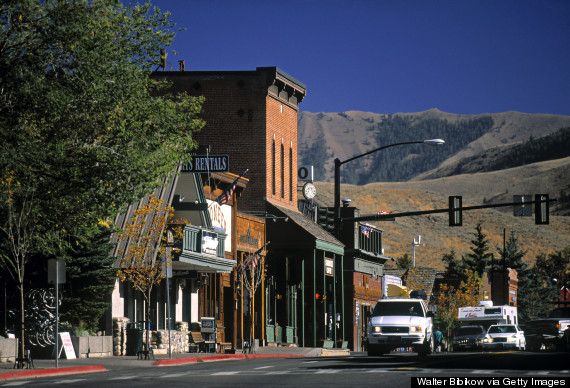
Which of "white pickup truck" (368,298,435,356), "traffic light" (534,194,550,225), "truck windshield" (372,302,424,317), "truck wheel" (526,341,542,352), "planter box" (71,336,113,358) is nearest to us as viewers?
"planter box" (71,336,113,358)

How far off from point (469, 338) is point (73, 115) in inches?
1071

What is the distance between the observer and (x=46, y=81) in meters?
26.7

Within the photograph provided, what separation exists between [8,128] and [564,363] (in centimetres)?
1557

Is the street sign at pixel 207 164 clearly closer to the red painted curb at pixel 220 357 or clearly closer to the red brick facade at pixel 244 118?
the red painted curb at pixel 220 357

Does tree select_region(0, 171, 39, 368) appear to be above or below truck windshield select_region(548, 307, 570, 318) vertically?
above

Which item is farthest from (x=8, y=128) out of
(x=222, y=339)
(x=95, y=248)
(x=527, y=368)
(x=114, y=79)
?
(x=222, y=339)

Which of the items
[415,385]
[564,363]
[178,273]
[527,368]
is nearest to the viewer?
[415,385]

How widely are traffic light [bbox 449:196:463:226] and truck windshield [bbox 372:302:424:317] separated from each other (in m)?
3.92

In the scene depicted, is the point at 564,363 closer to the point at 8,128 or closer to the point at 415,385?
the point at 415,385

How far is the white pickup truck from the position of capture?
34.8m

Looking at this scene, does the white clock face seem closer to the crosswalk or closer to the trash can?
the trash can

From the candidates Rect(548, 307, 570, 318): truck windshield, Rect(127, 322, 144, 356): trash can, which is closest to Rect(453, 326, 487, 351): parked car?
Rect(548, 307, 570, 318): truck windshield

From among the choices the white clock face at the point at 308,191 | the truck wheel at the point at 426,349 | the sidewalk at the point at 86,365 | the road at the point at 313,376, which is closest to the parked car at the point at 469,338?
the truck wheel at the point at 426,349

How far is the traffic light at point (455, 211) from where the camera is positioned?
125 ft
